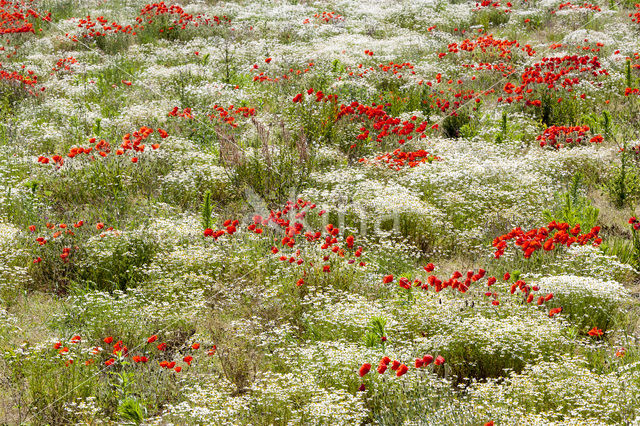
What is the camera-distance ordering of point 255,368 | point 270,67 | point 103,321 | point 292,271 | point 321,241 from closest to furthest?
point 255,368, point 103,321, point 292,271, point 321,241, point 270,67

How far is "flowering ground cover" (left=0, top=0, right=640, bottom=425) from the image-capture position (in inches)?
146

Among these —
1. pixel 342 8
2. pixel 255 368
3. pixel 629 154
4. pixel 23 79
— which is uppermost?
pixel 342 8

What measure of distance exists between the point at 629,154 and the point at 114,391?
6138mm

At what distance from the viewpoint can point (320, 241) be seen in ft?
18.0

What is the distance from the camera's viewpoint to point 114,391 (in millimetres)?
3771

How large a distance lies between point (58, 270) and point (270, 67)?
6.09 m

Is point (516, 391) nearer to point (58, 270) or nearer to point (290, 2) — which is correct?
point (58, 270)

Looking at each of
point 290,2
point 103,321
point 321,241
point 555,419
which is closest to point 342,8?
point 290,2

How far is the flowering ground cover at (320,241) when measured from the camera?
3.70 meters

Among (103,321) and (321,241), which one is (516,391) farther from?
(103,321)

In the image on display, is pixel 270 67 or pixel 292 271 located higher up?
pixel 270 67

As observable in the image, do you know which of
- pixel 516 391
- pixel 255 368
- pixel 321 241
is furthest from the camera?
pixel 321 241

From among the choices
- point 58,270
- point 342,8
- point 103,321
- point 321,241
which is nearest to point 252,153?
point 321,241

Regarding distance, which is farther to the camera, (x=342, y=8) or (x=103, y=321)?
(x=342, y=8)
